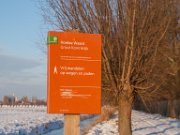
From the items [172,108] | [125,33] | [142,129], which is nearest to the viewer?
[125,33]

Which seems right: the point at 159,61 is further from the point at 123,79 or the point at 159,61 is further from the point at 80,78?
the point at 80,78

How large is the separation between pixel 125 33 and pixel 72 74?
4516mm

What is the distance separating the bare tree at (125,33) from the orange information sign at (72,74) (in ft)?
12.6

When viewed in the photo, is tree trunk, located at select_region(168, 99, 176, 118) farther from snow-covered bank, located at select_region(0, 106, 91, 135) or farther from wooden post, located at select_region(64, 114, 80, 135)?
wooden post, located at select_region(64, 114, 80, 135)

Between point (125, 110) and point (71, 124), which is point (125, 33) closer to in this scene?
point (125, 110)

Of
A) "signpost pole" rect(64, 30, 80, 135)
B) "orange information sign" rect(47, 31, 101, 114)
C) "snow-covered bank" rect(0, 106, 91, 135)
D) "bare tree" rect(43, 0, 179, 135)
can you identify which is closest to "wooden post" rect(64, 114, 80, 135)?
"signpost pole" rect(64, 30, 80, 135)

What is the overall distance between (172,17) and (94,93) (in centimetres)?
552

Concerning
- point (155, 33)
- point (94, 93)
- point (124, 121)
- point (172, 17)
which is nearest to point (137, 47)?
point (155, 33)

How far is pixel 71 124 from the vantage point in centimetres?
955

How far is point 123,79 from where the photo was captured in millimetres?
13602

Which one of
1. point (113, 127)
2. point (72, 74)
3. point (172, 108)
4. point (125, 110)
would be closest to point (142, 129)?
point (113, 127)

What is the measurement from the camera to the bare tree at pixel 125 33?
13141mm

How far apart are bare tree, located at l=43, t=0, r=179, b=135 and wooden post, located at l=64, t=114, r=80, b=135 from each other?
4.21 meters

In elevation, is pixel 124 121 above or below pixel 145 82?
below
